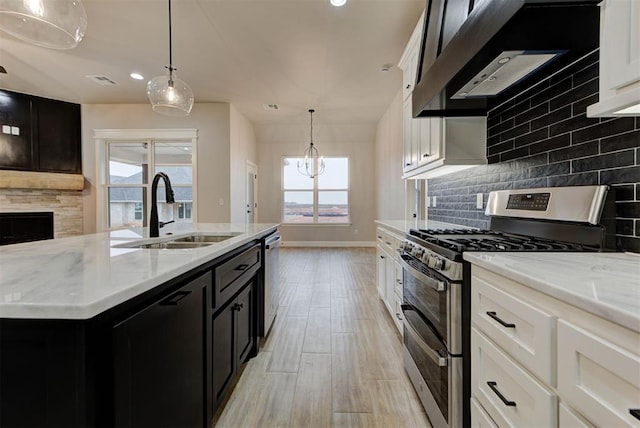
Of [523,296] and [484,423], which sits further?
[484,423]

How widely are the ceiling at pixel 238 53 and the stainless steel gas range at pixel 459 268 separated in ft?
7.57

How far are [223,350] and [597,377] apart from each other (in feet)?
4.87

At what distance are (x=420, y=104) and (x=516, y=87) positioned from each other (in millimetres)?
559

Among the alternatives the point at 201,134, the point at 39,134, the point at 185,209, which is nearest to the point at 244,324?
the point at 185,209

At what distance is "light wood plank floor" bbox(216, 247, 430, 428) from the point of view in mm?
1626

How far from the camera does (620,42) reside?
89 cm

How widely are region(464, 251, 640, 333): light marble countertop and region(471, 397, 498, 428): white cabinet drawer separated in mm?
548

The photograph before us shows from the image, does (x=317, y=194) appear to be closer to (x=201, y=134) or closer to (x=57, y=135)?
(x=201, y=134)

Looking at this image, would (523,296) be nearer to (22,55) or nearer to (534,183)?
(534,183)

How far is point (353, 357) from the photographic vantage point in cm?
225

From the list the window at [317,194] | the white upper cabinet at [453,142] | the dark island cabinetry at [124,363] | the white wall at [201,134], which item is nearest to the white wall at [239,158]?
the white wall at [201,134]

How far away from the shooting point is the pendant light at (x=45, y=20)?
158cm

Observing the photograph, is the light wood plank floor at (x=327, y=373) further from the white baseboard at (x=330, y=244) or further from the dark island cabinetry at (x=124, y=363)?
the white baseboard at (x=330, y=244)

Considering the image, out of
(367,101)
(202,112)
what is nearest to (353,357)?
(367,101)
